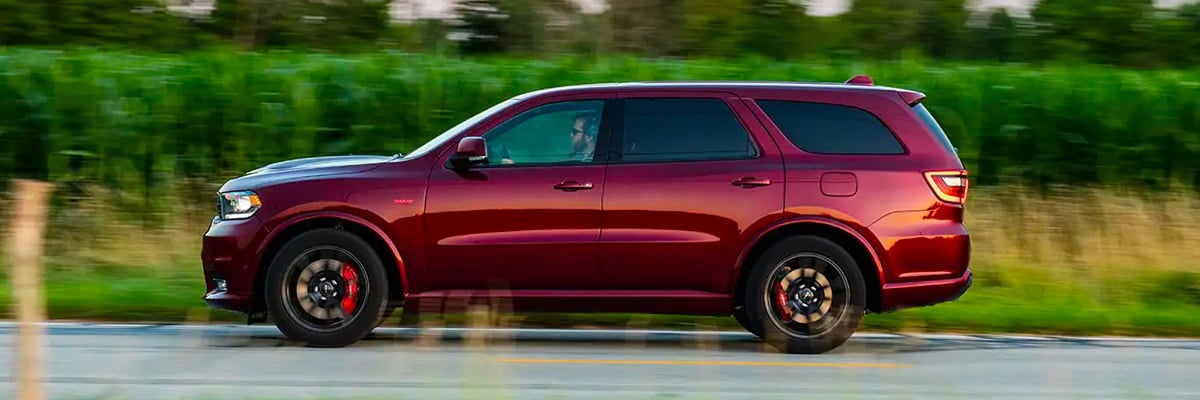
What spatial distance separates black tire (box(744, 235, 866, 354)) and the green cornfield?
307 inches

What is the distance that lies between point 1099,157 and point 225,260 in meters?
10.9

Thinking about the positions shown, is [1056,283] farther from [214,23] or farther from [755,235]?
[214,23]

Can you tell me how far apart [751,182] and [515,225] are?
1.42m

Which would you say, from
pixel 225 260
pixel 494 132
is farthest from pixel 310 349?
pixel 494 132

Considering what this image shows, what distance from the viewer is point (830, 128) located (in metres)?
9.24

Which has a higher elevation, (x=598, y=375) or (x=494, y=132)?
(x=494, y=132)

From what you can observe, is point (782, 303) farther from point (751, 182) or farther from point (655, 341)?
point (655, 341)

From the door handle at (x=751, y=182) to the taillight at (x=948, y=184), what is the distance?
0.97m

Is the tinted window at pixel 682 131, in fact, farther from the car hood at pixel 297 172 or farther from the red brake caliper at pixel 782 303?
the car hood at pixel 297 172

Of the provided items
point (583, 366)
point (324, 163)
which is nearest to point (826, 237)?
point (583, 366)

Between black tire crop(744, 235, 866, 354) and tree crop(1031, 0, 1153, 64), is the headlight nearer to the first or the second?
black tire crop(744, 235, 866, 354)

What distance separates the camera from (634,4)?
24.5 m

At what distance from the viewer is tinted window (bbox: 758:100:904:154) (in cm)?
919

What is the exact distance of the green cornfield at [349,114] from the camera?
1608 cm
